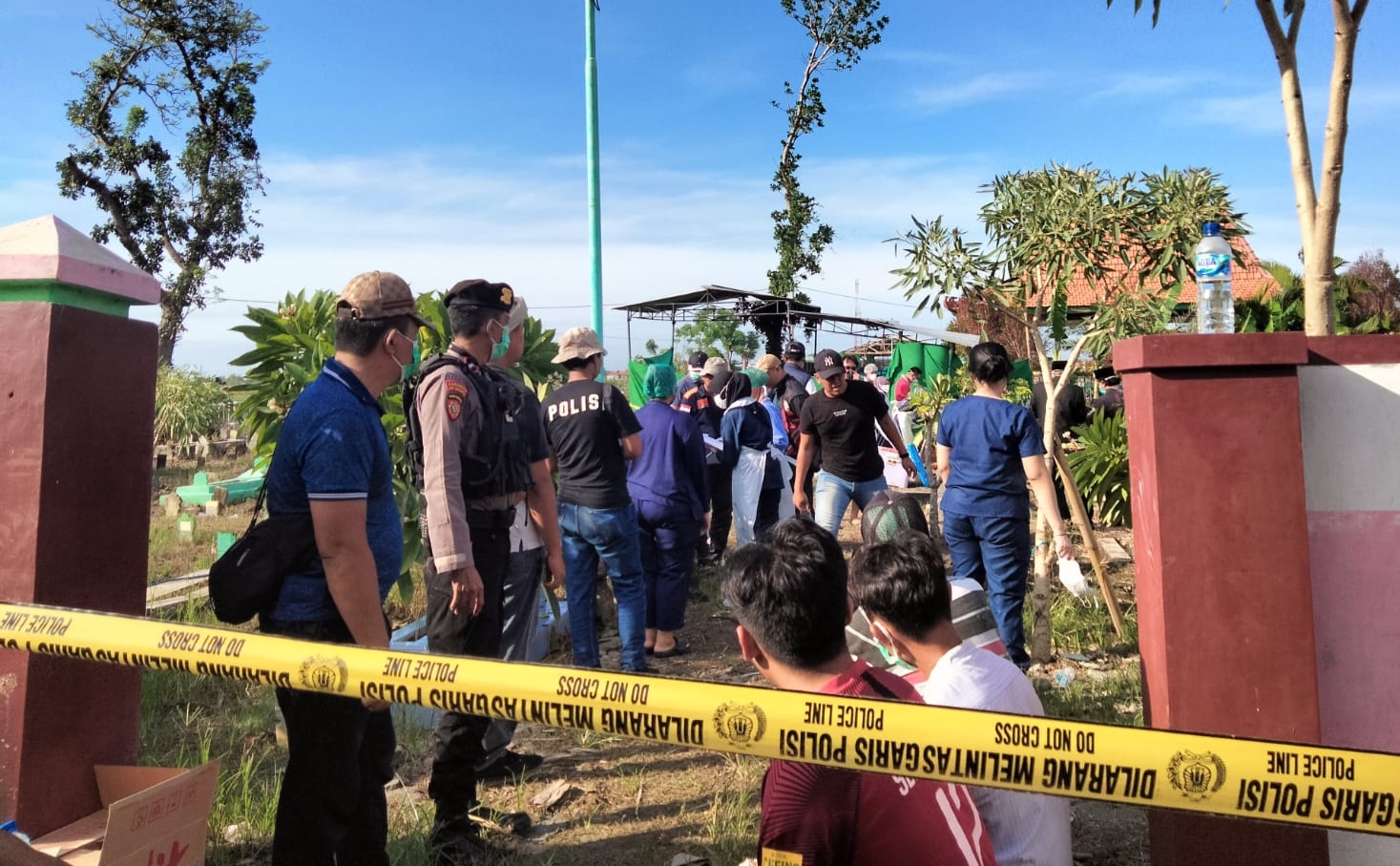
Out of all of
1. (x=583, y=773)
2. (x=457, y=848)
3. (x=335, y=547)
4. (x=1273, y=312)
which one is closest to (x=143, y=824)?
(x=335, y=547)

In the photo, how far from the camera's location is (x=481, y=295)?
3.46 metres

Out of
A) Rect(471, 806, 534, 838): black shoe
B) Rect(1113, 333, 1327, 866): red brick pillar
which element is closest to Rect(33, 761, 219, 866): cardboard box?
Rect(471, 806, 534, 838): black shoe

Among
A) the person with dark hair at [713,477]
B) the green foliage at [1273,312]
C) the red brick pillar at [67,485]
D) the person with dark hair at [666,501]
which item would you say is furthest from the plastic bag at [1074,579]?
the green foliage at [1273,312]

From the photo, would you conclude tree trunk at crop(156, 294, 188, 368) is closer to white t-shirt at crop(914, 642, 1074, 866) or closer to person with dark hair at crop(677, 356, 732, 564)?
person with dark hair at crop(677, 356, 732, 564)

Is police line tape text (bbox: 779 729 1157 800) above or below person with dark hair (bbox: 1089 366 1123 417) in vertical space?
below

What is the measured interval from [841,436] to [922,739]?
16.1ft

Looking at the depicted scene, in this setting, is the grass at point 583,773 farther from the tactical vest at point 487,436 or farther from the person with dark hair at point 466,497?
the tactical vest at point 487,436

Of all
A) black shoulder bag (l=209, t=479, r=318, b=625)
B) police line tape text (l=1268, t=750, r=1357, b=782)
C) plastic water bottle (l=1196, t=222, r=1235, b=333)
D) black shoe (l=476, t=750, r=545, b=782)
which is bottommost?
black shoe (l=476, t=750, r=545, b=782)

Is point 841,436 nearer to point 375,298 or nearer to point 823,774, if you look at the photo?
point 375,298

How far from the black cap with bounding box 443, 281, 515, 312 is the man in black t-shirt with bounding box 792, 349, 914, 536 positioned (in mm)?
3239

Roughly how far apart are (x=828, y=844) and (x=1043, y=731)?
1.26 feet

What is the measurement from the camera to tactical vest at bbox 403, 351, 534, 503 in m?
3.38

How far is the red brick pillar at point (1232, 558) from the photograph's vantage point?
2328mm

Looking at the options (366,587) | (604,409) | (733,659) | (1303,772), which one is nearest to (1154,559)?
(1303,772)
